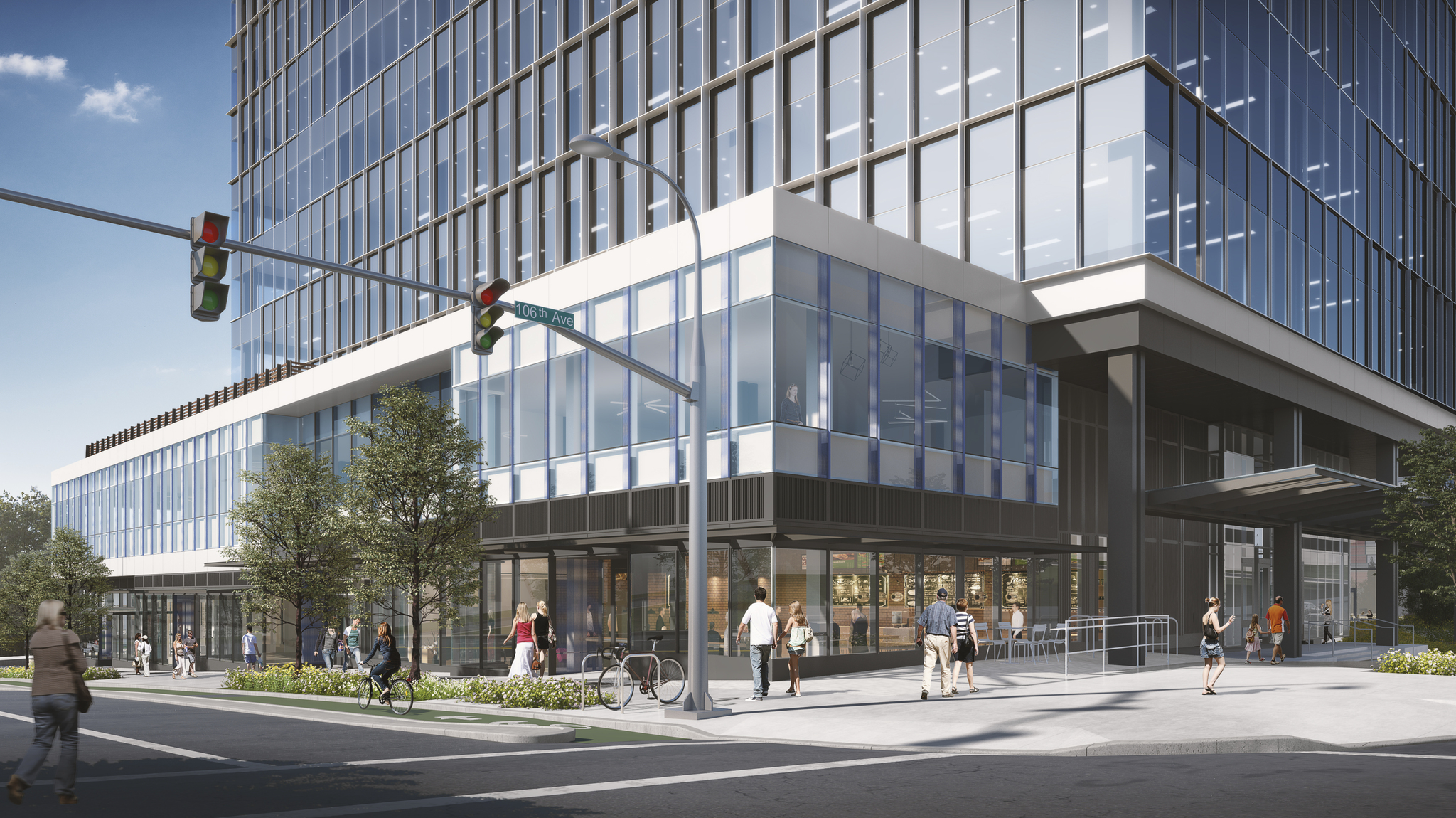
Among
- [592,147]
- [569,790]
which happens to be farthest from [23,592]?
[569,790]

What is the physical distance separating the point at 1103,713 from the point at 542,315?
9602mm

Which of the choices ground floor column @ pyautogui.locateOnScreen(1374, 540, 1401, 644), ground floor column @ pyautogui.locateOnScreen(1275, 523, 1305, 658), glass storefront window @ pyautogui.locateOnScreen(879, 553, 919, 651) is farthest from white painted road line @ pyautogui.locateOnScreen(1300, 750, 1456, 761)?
ground floor column @ pyautogui.locateOnScreen(1374, 540, 1401, 644)

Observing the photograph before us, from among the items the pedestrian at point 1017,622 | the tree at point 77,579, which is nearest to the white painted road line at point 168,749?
the pedestrian at point 1017,622

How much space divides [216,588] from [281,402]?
33.7 feet

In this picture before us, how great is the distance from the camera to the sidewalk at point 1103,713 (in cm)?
1407

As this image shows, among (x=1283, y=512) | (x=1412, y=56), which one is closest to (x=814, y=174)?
(x=1283, y=512)

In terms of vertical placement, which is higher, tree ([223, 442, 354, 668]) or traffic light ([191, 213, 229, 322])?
traffic light ([191, 213, 229, 322])

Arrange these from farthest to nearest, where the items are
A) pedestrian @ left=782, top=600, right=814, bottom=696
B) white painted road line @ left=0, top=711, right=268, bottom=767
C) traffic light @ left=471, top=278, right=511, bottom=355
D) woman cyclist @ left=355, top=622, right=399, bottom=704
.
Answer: pedestrian @ left=782, top=600, right=814, bottom=696 < woman cyclist @ left=355, top=622, right=399, bottom=704 < traffic light @ left=471, top=278, right=511, bottom=355 < white painted road line @ left=0, top=711, right=268, bottom=767

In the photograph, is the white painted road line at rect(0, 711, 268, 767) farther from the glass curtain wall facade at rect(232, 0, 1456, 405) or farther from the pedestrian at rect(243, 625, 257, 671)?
the pedestrian at rect(243, 625, 257, 671)

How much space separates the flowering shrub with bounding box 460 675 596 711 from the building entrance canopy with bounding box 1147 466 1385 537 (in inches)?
618

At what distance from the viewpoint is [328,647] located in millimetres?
43156

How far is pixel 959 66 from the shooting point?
29.6 meters

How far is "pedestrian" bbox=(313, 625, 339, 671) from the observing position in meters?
36.6

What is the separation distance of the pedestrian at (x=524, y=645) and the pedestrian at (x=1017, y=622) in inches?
451
